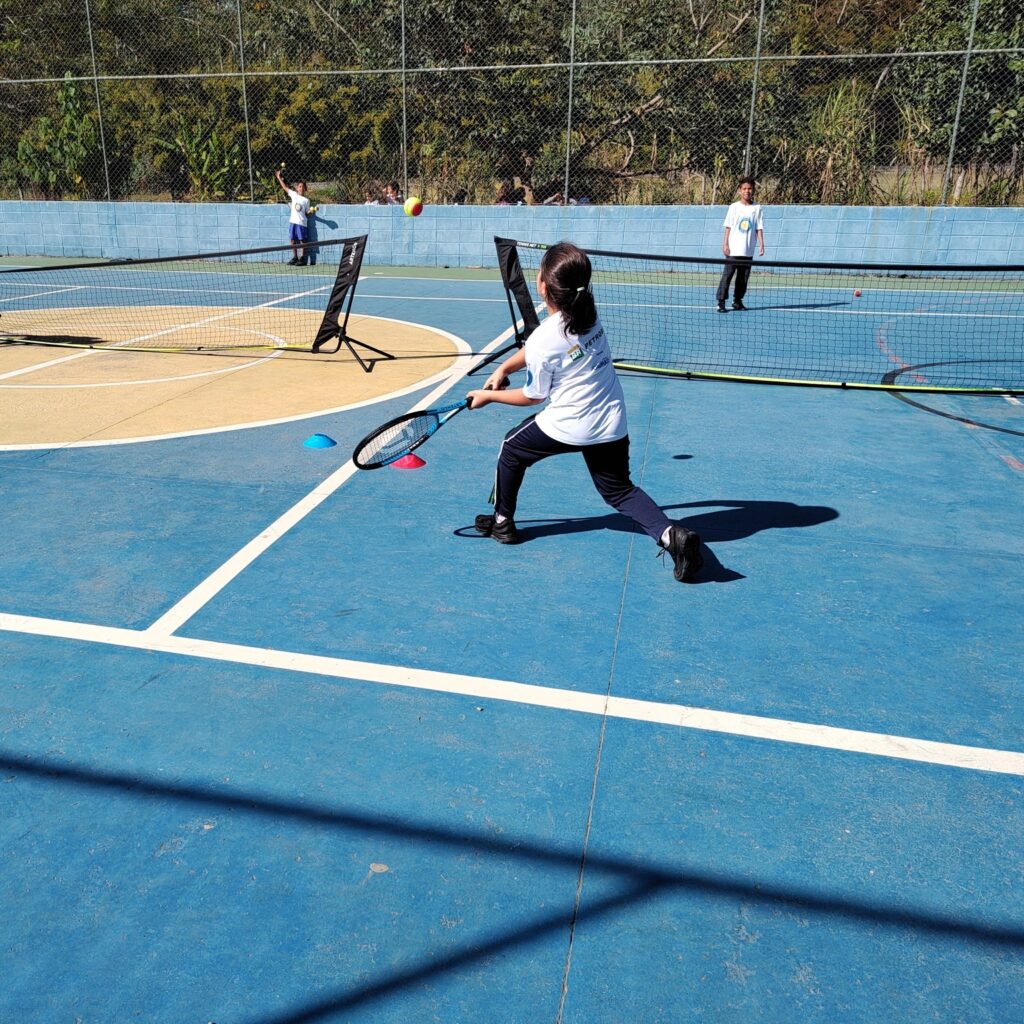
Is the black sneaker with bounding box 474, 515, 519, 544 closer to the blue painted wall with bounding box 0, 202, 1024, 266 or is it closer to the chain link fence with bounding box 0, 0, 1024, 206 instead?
the chain link fence with bounding box 0, 0, 1024, 206

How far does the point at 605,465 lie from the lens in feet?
17.6

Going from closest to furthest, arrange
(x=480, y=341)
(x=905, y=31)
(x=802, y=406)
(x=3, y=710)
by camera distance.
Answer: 1. (x=3, y=710)
2. (x=802, y=406)
3. (x=480, y=341)
4. (x=905, y=31)

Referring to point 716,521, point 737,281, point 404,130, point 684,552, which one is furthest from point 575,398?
point 404,130

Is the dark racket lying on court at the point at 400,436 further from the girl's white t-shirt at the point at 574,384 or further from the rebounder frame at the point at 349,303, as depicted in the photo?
the rebounder frame at the point at 349,303

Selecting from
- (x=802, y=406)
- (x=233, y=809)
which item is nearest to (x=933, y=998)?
(x=233, y=809)

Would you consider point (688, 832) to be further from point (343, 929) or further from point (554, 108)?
point (554, 108)

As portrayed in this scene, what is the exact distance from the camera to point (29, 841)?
3.21 m

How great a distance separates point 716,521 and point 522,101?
1673 centimetres

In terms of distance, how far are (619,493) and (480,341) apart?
24.4ft

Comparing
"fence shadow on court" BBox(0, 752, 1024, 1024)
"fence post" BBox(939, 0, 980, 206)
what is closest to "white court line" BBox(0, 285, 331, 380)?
"fence shadow on court" BBox(0, 752, 1024, 1024)

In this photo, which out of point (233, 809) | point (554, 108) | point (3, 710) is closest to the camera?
point (233, 809)

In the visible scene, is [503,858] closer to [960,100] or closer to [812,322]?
[812,322]

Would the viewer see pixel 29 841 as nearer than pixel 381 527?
Yes

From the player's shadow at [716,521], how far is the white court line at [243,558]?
1140 millimetres
